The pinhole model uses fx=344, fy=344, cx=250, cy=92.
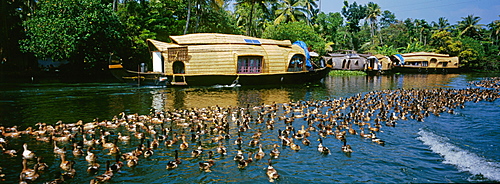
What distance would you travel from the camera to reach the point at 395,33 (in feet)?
289

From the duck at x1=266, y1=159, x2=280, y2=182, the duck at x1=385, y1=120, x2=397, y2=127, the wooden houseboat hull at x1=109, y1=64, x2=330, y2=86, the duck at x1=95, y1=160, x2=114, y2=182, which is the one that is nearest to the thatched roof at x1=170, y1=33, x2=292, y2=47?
the wooden houseboat hull at x1=109, y1=64, x2=330, y2=86

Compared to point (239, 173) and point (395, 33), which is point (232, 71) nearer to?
point (239, 173)

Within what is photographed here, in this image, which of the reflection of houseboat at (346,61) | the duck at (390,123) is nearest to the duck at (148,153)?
the duck at (390,123)

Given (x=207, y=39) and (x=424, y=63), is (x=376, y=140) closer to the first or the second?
(x=207, y=39)

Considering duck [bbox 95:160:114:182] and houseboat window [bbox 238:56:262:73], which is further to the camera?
houseboat window [bbox 238:56:262:73]

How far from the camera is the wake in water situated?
10672mm

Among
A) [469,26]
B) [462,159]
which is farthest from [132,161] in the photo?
[469,26]

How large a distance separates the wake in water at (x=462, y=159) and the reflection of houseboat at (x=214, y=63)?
70.5 feet

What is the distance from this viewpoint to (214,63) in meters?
32.9

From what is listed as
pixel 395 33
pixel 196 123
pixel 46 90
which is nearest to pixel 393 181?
pixel 196 123

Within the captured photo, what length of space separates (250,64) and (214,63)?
13.4 ft

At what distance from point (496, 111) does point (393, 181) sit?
15049 mm

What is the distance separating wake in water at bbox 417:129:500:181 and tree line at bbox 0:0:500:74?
31857 mm

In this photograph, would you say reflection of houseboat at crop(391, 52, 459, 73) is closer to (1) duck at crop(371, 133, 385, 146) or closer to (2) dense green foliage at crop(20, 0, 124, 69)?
(2) dense green foliage at crop(20, 0, 124, 69)
